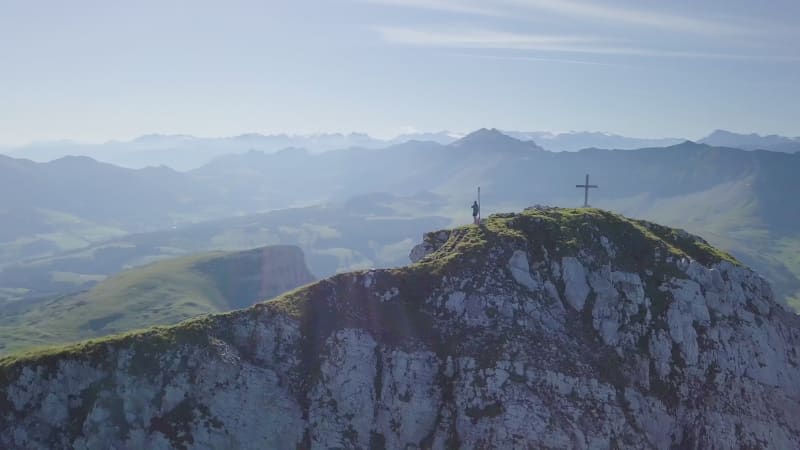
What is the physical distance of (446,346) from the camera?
50.2 m

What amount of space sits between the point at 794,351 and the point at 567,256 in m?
23.9

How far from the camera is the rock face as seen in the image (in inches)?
1738

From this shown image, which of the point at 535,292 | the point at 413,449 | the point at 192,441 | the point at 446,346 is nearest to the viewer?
the point at 192,441

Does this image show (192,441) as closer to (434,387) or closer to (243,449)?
(243,449)

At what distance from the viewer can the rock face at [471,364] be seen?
44156 millimetres

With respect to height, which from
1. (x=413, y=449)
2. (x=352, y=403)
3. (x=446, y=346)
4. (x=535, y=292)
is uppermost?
(x=535, y=292)

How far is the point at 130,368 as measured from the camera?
1761 inches

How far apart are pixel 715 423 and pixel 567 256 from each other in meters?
18.6

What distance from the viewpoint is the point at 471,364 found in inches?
1912

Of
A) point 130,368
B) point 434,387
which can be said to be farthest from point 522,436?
point 130,368

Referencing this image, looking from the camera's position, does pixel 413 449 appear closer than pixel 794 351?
Yes

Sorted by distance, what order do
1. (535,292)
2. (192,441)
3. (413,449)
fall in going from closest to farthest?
1. (192,441)
2. (413,449)
3. (535,292)

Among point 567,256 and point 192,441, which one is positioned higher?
point 567,256

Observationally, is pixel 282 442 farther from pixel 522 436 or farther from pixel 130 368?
pixel 522 436
